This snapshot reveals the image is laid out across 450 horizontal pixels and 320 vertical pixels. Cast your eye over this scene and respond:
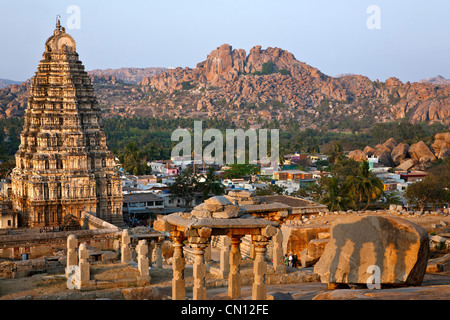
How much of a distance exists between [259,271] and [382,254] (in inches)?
99.2

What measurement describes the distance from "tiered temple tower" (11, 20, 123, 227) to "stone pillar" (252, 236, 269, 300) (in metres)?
23.2

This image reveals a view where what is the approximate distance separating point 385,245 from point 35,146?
26.7 m

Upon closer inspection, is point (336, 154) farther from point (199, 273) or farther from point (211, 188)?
point (199, 273)

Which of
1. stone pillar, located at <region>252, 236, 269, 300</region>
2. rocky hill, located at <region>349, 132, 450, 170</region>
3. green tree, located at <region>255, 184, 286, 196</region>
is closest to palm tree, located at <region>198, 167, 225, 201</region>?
green tree, located at <region>255, 184, 286, 196</region>

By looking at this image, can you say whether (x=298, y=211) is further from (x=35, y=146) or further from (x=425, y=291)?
(x=425, y=291)

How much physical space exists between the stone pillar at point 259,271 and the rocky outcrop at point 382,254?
1.34 m

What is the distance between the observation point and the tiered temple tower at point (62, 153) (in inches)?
1358

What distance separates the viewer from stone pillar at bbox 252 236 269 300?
12969mm

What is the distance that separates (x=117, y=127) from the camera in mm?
112000

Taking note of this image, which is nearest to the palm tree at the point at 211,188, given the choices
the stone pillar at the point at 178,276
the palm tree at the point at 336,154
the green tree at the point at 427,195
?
the green tree at the point at 427,195

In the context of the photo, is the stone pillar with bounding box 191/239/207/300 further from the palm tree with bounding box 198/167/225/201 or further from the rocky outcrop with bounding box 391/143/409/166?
the rocky outcrop with bounding box 391/143/409/166

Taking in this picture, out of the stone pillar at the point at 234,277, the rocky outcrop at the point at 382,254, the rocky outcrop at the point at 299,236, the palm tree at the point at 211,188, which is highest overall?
the rocky outcrop at the point at 382,254

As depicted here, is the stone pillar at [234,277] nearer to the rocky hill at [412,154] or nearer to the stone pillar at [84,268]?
the stone pillar at [84,268]
